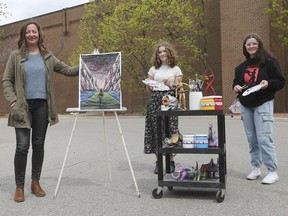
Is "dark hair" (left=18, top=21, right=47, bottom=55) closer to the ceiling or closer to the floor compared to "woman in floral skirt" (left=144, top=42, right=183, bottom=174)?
closer to the ceiling

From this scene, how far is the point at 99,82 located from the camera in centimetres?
589

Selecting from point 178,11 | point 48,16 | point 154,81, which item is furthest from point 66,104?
point 154,81

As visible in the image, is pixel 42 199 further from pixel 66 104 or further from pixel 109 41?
pixel 66 104

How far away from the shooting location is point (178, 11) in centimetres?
2625

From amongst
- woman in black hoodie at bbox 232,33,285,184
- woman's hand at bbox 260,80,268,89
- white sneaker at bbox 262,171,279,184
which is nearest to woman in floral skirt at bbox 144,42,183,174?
woman in black hoodie at bbox 232,33,285,184

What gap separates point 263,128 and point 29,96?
3251 millimetres

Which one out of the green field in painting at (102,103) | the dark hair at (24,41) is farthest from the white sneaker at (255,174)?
the dark hair at (24,41)

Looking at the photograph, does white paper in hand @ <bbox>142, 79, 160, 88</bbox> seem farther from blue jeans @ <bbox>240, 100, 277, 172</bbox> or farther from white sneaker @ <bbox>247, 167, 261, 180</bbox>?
white sneaker @ <bbox>247, 167, 261, 180</bbox>

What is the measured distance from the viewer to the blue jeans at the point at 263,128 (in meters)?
5.86

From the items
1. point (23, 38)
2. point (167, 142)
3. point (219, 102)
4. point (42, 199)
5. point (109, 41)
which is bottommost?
point (42, 199)

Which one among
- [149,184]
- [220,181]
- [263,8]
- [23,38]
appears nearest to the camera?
[220,181]

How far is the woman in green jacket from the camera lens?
5.31 meters

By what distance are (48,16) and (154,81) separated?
38370mm

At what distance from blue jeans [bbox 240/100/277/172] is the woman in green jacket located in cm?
280
